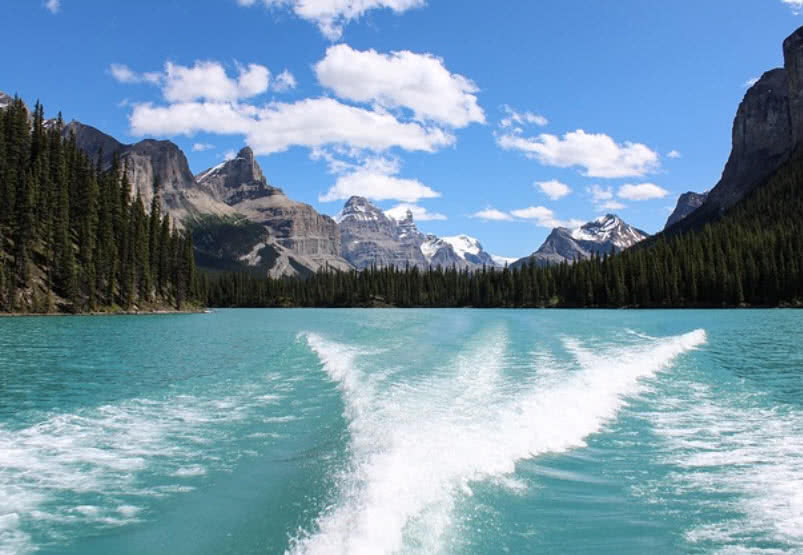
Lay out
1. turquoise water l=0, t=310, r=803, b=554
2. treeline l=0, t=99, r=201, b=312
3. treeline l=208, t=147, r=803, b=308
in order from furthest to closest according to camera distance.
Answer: treeline l=208, t=147, r=803, b=308
treeline l=0, t=99, r=201, b=312
turquoise water l=0, t=310, r=803, b=554

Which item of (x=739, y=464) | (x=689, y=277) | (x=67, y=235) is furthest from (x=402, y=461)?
(x=689, y=277)

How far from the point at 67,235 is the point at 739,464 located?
91.1 m

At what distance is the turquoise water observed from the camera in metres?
7.03

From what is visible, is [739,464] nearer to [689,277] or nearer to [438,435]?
[438,435]

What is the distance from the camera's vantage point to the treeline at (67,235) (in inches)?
2815

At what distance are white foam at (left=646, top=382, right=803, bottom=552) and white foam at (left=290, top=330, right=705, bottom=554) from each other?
2071mm

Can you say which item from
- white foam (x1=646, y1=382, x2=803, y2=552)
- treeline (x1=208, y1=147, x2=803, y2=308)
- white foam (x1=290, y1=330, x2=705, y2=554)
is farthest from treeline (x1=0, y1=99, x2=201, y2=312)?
treeline (x1=208, y1=147, x2=803, y2=308)

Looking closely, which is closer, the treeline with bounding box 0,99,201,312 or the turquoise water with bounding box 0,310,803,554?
the turquoise water with bounding box 0,310,803,554

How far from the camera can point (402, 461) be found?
9.72m

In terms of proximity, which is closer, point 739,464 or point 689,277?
point 739,464

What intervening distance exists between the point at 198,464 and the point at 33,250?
82.2 m

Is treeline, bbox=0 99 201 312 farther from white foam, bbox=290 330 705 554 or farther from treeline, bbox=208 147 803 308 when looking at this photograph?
treeline, bbox=208 147 803 308

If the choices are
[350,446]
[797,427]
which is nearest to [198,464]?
[350,446]

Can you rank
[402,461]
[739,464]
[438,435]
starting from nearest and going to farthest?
1. [402,461]
2. [739,464]
3. [438,435]
